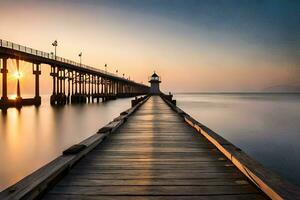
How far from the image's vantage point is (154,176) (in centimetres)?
412

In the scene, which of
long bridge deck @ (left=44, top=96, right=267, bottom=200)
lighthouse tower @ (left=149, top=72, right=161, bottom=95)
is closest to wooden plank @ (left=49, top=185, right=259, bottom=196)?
long bridge deck @ (left=44, top=96, right=267, bottom=200)

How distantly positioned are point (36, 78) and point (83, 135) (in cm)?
2821

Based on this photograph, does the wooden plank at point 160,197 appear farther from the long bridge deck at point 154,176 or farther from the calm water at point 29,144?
the calm water at point 29,144

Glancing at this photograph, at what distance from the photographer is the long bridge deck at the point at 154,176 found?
3416mm

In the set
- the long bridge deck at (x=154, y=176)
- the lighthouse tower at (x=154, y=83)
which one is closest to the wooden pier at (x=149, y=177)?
→ the long bridge deck at (x=154, y=176)

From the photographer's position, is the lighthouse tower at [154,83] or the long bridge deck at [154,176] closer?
the long bridge deck at [154,176]

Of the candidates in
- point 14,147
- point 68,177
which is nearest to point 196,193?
point 68,177

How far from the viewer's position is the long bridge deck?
3.42m

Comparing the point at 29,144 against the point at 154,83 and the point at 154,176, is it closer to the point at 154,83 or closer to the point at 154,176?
the point at 154,176

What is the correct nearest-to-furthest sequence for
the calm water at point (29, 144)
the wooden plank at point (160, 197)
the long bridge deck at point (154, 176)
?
the wooden plank at point (160, 197), the long bridge deck at point (154, 176), the calm water at point (29, 144)

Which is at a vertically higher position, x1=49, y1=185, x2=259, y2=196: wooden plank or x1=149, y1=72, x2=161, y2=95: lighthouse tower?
x1=149, y1=72, x2=161, y2=95: lighthouse tower

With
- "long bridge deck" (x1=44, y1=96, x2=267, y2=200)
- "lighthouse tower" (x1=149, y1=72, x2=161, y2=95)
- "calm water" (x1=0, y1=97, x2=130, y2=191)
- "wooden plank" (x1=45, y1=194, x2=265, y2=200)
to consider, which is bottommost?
"calm water" (x1=0, y1=97, x2=130, y2=191)

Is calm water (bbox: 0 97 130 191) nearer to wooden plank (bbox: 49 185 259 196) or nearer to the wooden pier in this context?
the wooden pier

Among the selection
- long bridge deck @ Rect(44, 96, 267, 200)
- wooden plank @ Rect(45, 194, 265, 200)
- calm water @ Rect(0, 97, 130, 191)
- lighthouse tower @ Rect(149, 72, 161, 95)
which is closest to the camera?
wooden plank @ Rect(45, 194, 265, 200)
